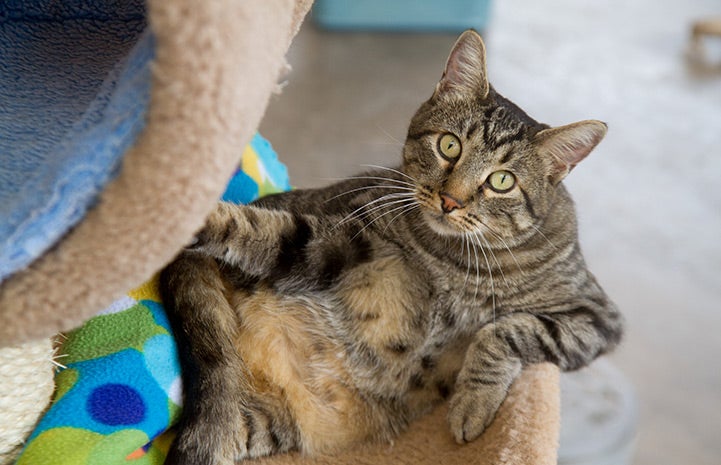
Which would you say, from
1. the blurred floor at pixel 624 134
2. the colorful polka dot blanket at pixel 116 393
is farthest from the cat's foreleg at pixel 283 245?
the blurred floor at pixel 624 134

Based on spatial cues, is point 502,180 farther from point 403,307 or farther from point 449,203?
point 403,307

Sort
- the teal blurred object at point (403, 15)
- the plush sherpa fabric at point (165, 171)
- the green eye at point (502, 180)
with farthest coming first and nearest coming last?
1. the teal blurred object at point (403, 15)
2. the green eye at point (502, 180)
3. the plush sherpa fabric at point (165, 171)

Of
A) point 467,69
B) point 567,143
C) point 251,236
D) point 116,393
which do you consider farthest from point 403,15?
point 116,393

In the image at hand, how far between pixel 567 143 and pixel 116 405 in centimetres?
79

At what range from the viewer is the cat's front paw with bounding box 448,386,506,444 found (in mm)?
1107

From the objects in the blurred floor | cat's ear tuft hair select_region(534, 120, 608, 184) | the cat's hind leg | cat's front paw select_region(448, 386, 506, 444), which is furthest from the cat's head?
the blurred floor

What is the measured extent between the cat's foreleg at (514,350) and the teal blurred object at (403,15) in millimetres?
3204

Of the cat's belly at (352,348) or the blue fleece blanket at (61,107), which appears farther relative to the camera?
the cat's belly at (352,348)

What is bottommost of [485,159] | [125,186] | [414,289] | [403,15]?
[414,289]

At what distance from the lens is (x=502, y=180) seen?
1.20 m

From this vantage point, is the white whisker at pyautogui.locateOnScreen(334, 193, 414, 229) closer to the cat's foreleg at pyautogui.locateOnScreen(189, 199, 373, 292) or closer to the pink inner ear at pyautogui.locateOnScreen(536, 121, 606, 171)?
the cat's foreleg at pyautogui.locateOnScreen(189, 199, 373, 292)

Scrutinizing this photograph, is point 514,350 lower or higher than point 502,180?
lower

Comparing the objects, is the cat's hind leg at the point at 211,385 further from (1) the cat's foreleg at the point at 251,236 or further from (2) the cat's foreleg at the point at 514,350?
(2) the cat's foreleg at the point at 514,350

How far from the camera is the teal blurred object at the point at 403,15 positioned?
13.7 ft
